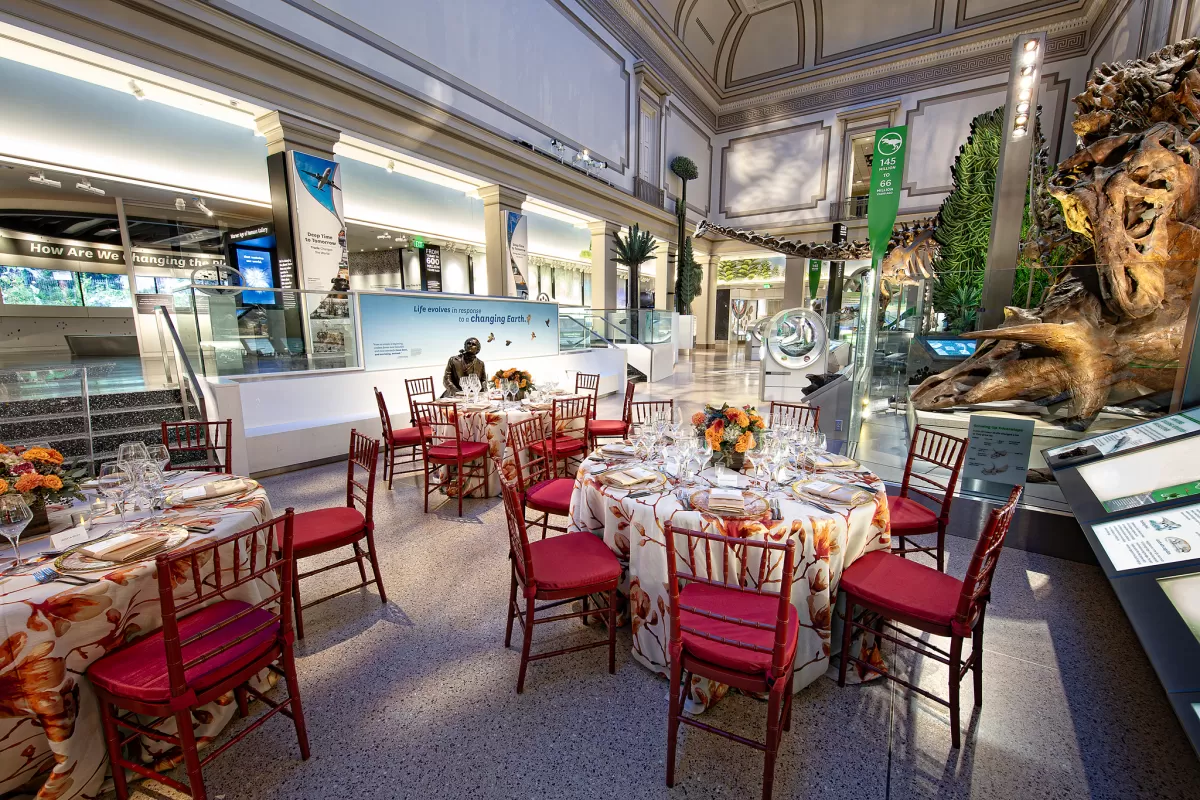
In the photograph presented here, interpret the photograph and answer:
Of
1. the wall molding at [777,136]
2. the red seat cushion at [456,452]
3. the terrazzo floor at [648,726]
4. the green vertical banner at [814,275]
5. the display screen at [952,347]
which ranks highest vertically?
the wall molding at [777,136]

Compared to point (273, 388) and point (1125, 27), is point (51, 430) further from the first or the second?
point (1125, 27)

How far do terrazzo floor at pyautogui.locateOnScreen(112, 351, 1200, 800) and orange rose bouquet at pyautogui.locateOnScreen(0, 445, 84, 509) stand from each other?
112 centimetres

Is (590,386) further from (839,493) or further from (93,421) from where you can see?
(93,421)

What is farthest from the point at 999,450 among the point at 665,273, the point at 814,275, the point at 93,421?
the point at 814,275

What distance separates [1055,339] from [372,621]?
586 cm

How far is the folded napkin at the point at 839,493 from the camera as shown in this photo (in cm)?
194

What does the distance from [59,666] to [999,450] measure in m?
4.97

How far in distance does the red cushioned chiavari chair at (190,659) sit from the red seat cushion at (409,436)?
2.47m

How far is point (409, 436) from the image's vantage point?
4.47 m

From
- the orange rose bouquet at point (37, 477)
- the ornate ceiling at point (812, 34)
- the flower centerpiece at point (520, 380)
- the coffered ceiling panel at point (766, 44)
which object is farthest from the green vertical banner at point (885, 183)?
the coffered ceiling panel at point (766, 44)

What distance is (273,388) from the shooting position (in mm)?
4828

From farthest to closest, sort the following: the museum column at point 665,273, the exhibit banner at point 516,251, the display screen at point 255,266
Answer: the museum column at point 665,273
the exhibit banner at point 516,251
the display screen at point 255,266

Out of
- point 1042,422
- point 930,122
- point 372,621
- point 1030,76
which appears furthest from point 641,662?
point 930,122

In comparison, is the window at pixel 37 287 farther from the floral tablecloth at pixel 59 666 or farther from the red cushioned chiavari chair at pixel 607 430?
the floral tablecloth at pixel 59 666
